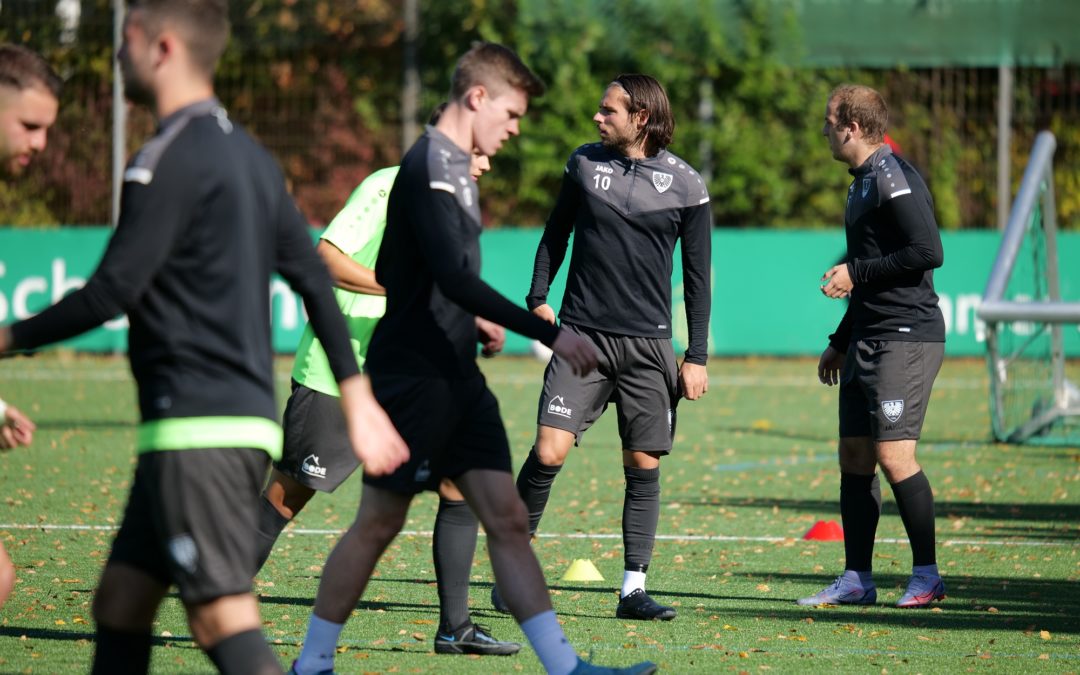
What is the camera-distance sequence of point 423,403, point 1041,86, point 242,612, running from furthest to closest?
point 1041,86 < point 423,403 < point 242,612

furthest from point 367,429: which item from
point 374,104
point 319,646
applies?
point 374,104

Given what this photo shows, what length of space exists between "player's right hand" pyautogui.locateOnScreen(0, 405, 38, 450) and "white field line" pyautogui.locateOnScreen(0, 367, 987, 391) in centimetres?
1435

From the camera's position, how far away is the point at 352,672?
213 inches

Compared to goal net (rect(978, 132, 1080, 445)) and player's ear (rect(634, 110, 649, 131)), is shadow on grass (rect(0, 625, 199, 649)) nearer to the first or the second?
player's ear (rect(634, 110, 649, 131))

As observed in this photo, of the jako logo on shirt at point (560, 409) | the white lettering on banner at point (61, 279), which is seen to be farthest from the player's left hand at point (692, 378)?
the white lettering on banner at point (61, 279)

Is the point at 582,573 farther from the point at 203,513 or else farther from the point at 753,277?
the point at 753,277

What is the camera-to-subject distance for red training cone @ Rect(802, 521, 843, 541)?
878 cm

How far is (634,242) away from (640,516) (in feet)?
3.79

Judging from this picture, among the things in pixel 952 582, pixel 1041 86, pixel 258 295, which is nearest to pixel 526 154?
pixel 1041 86

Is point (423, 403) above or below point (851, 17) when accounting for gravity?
below

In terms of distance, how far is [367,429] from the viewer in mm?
3861

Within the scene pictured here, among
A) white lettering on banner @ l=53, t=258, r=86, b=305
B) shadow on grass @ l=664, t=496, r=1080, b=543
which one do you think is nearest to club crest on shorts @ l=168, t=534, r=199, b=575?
shadow on grass @ l=664, t=496, r=1080, b=543

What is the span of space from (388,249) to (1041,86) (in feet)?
75.7

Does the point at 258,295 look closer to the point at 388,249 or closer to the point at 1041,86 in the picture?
the point at 388,249
